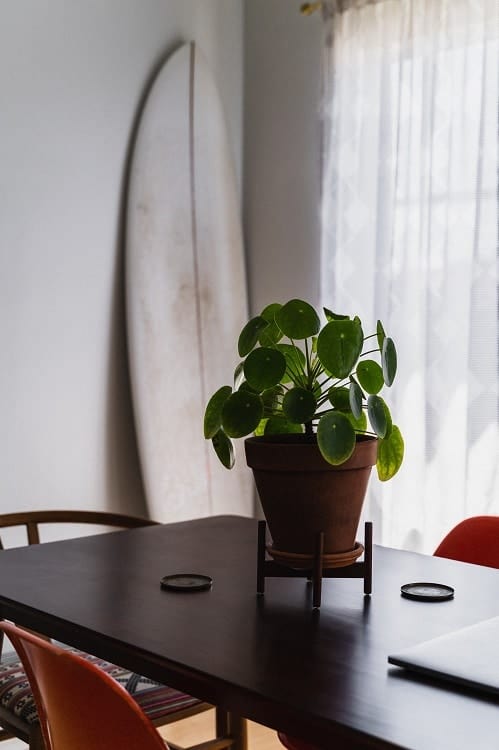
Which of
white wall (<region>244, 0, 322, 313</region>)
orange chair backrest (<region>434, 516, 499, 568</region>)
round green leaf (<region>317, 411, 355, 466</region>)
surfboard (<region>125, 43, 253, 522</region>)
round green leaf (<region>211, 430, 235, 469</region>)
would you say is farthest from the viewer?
white wall (<region>244, 0, 322, 313</region>)

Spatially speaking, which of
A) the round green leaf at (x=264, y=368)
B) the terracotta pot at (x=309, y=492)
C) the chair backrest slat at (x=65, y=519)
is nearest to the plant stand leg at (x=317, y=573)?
the terracotta pot at (x=309, y=492)

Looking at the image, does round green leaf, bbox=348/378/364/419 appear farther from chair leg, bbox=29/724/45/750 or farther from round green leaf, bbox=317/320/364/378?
chair leg, bbox=29/724/45/750

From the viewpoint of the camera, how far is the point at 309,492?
1.54 m

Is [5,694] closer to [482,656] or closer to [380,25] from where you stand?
[482,656]

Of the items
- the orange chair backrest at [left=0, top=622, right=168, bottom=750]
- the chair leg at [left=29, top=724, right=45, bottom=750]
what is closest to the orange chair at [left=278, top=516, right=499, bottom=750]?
the chair leg at [left=29, top=724, right=45, bottom=750]

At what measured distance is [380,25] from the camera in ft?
10.7

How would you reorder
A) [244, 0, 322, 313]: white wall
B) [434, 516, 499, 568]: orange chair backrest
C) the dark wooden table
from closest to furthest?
the dark wooden table → [434, 516, 499, 568]: orange chair backrest → [244, 0, 322, 313]: white wall

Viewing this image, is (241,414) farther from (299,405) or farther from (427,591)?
(427,591)

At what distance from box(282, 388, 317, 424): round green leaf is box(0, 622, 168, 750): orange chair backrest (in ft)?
1.70

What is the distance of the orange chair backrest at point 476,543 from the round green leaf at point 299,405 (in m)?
0.72

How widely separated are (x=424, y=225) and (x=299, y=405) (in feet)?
5.74

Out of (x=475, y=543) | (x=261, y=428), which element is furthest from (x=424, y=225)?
(x=261, y=428)

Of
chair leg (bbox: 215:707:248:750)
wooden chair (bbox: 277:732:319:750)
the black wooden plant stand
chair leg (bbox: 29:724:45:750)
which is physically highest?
the black wooden plant stand

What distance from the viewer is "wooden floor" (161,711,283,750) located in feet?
9.19
